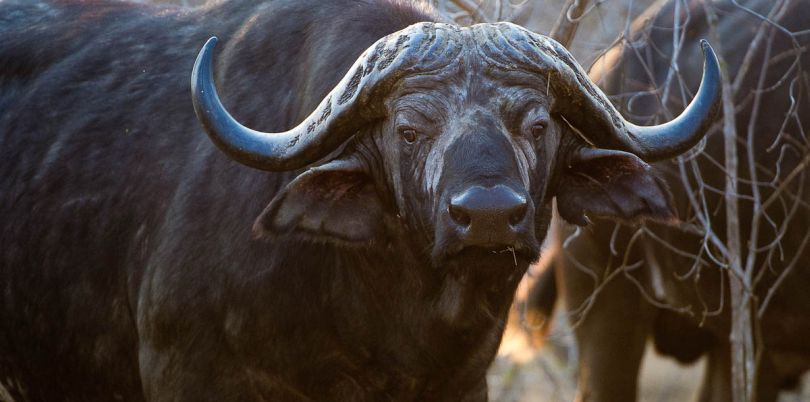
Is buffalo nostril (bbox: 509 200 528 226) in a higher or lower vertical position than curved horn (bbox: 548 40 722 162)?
higher

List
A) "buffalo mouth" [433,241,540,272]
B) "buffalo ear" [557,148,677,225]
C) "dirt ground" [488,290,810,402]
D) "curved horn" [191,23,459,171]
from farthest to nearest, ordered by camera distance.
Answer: "dirt ground" [488,290,810,402] < "buffalo ear" [557,148,677,225] < "curved horn" [191,23,459,171] < "buffalo mouth" [433,241,540,272]

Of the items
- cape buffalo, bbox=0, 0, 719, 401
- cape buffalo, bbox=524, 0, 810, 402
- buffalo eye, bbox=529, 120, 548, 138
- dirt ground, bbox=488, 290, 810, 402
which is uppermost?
buffalo eye, bbox=529, 120, 548, 138

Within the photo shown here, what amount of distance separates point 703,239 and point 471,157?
250 centimetres

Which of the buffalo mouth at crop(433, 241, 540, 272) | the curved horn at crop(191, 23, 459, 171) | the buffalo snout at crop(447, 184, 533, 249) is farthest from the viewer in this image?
the curved horn at crop(191, 23, 459, 171)

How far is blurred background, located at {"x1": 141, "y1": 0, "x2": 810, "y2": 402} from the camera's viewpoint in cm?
707

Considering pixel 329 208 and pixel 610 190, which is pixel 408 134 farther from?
pixel 610 190

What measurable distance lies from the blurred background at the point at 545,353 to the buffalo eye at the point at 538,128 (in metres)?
1.57

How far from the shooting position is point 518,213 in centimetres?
392

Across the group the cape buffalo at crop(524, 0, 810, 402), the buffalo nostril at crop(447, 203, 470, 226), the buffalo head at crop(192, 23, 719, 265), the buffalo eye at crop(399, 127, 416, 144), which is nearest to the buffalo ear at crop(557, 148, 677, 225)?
the buffalo head at crop(192, 23, 719, 265)

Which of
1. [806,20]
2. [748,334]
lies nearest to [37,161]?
[748,334]

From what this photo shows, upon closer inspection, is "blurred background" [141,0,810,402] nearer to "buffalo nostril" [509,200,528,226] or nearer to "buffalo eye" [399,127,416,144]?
"buffalo eye" [399,127,416,144]

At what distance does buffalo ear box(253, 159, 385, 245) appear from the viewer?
4.27 metres

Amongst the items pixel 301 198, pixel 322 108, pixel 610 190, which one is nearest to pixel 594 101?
pixel 610 190

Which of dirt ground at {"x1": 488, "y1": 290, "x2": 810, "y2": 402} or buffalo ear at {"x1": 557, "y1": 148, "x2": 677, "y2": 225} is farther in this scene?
dirt ground at {"x1": 488, "y1": 290, "x2": 810, "y2": 402}
